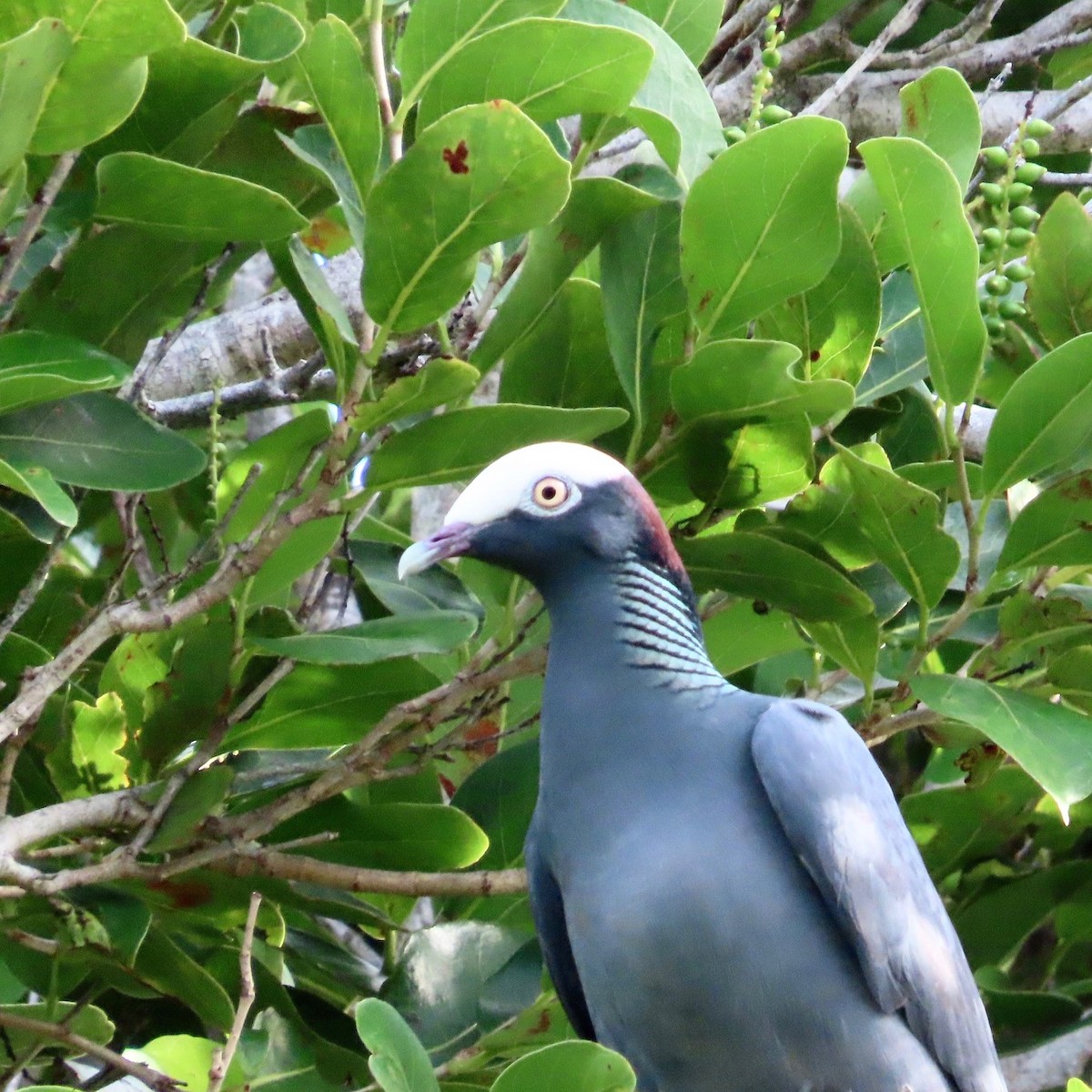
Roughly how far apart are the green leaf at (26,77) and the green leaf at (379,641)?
831 mm

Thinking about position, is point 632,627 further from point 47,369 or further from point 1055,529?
point 47,369

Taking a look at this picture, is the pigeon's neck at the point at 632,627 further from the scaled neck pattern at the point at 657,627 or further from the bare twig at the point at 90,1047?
the bare twig at the point at 90,1047

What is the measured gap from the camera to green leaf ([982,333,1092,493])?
2.53 metres

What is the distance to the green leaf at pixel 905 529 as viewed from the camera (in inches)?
101

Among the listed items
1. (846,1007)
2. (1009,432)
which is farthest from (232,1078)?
(1009,432)

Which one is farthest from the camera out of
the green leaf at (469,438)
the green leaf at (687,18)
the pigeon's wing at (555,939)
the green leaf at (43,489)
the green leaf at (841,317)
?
the green leaf at (687,18)

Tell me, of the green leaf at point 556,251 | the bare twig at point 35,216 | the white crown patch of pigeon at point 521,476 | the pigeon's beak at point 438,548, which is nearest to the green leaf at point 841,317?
the green leaf at point 556,251

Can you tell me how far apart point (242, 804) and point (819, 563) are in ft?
3.50

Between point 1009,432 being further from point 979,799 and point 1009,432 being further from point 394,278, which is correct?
point 979,799

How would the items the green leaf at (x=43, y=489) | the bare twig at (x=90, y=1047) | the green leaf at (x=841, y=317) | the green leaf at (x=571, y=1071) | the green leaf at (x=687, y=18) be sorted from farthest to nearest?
the green leaf at (x=687, y=18), the green leaf at (x=841, y=317), the bare twig at (x=90, y=1047), the green leaf at (x=43, y=489), the green leaf at (x=571, y=1071)

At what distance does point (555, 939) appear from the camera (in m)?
2.65

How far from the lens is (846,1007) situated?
2426 millimetres

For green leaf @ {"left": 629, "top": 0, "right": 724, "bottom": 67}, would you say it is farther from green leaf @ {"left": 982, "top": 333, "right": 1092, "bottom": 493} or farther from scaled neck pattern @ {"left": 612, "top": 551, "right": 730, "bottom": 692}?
scaled neck pattern @ {"left": 612, "top": 551, "right": 730, "bottom": 692}

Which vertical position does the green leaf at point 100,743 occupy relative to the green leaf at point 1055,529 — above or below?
below
